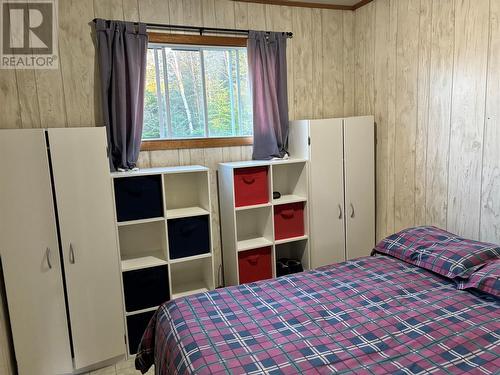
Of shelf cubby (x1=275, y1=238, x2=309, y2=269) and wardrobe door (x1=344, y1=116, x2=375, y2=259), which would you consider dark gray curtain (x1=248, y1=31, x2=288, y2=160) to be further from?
shelf cubby (x1=275, y1=238, x2=309, y2=269)

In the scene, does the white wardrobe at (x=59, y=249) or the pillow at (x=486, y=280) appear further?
the white wardrobe at (x=59, y=249)

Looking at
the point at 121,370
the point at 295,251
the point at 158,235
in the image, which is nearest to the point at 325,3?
the point at 295,251

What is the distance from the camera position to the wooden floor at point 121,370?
2.58 m

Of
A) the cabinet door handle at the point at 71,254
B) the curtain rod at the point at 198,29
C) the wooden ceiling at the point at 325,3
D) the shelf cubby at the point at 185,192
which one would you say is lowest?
the cabinet door handle at the point at 71,254

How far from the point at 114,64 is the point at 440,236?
2566 millimetres

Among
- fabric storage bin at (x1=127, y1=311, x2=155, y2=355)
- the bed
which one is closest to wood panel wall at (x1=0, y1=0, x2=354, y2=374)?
fabric storage bin at (x1=127, y1=311, x2=155, y2=355)

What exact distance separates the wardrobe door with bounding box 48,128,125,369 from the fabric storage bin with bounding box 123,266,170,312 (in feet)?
0.29

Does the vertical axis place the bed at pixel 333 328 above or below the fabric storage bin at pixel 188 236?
below

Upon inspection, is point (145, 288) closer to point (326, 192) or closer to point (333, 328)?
point (333, 328)

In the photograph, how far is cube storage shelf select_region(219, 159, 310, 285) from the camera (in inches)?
119

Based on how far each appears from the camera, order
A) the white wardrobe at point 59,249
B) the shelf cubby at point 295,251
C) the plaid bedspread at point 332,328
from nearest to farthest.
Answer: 1. the plaid bedspread at point 332,328
2. the white wardrobe at point 59,249
3. the shelf cubby at point 295,251

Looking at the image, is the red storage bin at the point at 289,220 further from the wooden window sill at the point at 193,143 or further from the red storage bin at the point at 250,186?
the wooden window sill at the point at 193,143

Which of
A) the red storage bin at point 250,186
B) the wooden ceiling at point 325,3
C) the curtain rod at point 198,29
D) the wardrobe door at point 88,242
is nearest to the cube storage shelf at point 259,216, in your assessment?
the red storage bin at point 250,186

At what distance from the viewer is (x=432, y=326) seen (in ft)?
5.65
